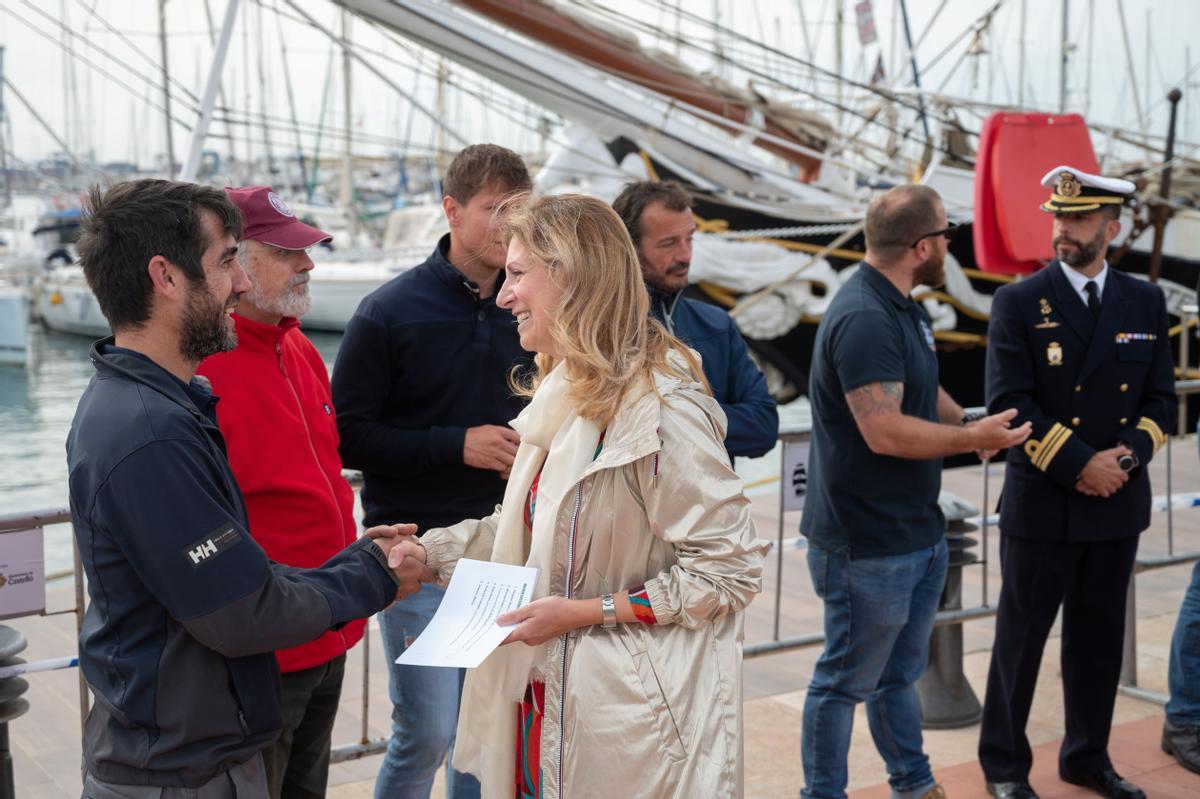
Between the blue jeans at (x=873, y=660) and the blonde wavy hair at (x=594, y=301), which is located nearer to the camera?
the blonde wavy hair at (x=594, y=301)

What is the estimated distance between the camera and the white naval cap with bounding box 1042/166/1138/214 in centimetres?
399

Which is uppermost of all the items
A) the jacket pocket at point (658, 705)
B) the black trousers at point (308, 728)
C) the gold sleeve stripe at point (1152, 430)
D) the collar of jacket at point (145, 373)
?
the collar of jacket at point (145, 373)

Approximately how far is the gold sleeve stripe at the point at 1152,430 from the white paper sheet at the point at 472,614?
249cm

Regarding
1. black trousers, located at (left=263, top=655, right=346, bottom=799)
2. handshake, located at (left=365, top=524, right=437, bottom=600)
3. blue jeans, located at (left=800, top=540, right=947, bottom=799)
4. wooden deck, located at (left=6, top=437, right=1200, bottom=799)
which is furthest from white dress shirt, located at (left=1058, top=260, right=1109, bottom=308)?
black trousers, located at (left=263, top=655, right=346, bottom=799)

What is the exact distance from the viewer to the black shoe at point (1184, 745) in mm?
4359

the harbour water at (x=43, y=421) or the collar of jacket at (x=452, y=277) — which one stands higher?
the collar of jacket at (x=452, y=277)

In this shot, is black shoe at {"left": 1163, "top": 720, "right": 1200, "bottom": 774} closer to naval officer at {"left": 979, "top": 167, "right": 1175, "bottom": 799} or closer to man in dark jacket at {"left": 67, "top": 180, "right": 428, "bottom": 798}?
naval officer at {"left": 979, "top": 167, "right": 1175, "bottom": 799}

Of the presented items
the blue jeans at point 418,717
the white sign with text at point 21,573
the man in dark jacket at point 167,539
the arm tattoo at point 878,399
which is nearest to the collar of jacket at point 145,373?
the man in dark jacket at point 167,539

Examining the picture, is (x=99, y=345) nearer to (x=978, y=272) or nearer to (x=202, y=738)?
(x=202, y=738)

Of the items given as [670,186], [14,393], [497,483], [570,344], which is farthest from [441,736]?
[14,393]

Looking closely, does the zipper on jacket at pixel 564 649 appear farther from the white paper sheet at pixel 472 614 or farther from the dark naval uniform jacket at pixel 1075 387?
the dark naval uniform jacket at pixel 1075 387

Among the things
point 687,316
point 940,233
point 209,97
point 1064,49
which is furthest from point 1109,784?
→ point 1064,49

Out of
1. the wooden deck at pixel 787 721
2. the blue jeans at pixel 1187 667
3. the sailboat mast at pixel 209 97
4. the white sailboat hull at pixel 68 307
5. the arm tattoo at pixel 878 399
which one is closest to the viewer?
the arm tattoo at pixel 878 399

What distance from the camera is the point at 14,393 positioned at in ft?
83.5
